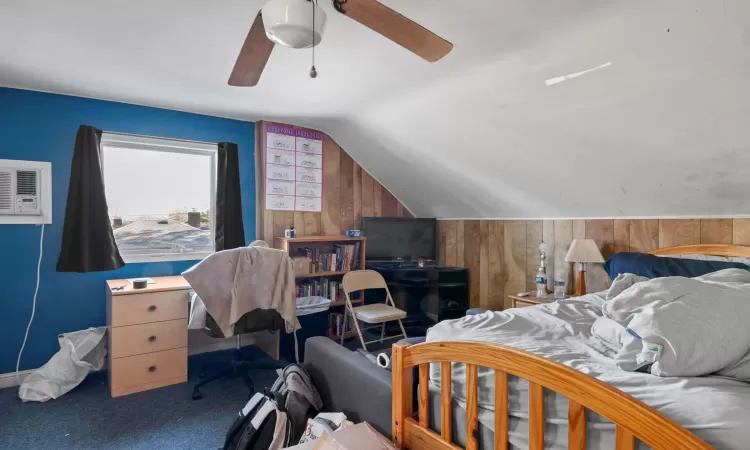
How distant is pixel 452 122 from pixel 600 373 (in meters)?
2.05

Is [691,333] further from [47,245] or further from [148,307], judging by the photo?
[47,245]

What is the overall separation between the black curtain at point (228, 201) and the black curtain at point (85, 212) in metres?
0.80

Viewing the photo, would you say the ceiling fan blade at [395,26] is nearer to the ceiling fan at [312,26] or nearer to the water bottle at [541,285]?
the ceiling fan at [312,26]

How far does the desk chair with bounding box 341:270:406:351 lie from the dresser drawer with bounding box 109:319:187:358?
125 centimetres

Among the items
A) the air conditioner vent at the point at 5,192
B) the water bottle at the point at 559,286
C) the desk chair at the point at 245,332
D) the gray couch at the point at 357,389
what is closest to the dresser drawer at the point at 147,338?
the desk chair at the point at 245,332

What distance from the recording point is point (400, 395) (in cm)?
140

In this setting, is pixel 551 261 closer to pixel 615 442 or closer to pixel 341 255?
pixel 341 255

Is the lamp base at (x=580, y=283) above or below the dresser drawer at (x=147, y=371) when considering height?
above

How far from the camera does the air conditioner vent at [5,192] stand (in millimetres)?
2607

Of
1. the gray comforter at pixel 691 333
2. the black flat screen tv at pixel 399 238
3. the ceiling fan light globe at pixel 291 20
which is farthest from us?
the black flat screen tv at pixel 399 238

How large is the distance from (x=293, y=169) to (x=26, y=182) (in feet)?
6.14

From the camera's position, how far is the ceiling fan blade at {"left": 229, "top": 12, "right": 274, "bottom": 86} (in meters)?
1.44

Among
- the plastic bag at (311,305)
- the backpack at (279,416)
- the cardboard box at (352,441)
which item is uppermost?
the plastic bag at (311,305)

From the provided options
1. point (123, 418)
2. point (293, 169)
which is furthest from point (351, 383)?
point (293, 169)
